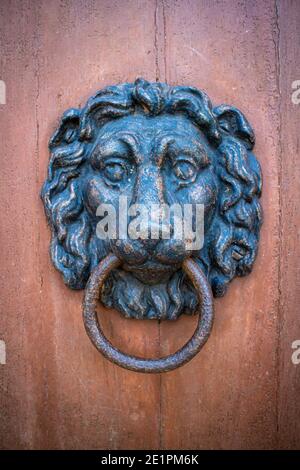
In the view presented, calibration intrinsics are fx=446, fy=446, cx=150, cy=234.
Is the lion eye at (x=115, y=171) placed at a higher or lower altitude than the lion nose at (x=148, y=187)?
higher

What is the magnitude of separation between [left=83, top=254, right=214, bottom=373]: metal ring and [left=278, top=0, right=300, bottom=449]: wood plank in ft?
0.58

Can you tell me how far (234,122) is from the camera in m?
0.67

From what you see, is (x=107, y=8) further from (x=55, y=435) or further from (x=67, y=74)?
(x=55, y=435)

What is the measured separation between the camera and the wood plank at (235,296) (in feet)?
2.26

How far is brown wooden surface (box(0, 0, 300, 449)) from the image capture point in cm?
69
